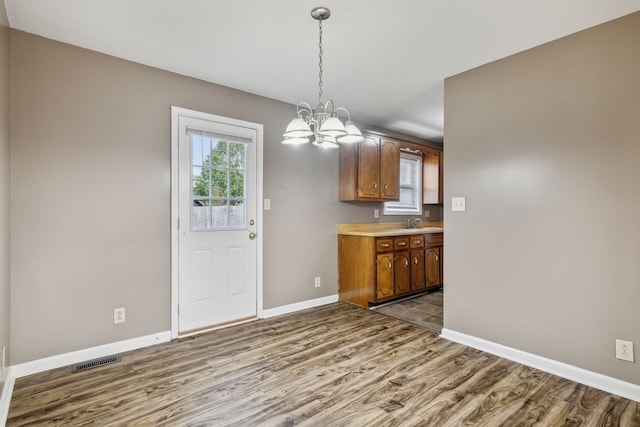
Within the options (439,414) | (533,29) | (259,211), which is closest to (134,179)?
(259,211)

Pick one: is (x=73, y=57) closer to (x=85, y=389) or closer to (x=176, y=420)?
(x=85, y=389)

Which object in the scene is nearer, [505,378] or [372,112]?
[505,378]

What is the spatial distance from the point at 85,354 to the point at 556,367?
3538 millimetres

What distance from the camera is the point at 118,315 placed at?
273 cm

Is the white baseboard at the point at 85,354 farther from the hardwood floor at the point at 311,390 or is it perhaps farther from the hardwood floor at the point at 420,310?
the hardwood floor at the point at 420,310

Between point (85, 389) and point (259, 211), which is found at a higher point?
point (259, 211)

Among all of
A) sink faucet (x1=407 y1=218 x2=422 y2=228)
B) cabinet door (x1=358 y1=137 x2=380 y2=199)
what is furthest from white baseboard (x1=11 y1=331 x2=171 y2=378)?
sink faucet (x1=407 y1=218 x2=422 y2=228)

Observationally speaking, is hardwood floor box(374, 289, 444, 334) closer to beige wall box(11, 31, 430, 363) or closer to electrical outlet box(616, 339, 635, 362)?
electrical outlet box(616, 339, 635, 362)

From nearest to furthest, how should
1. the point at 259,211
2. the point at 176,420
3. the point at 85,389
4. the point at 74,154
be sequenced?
the point at 176,420
the point at 85,389
the point at 74,154
the point at 259,211

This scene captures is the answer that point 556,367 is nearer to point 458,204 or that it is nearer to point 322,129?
point 458,204

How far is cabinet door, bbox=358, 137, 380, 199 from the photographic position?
14.1 ft

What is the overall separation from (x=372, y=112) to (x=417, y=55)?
1488 mm

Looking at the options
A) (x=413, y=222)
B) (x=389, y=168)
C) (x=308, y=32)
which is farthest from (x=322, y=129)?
(x=413, y=222)

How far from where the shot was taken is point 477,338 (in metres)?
2.89
